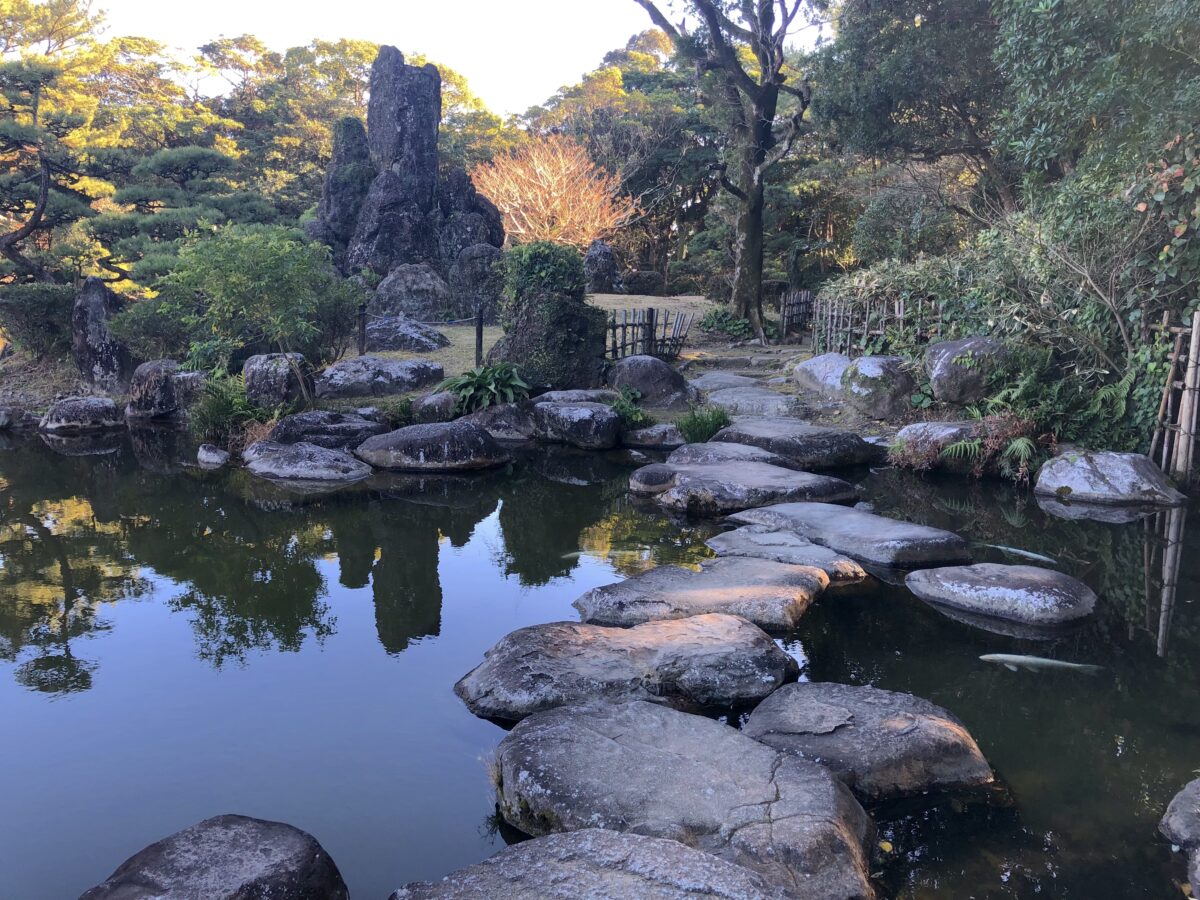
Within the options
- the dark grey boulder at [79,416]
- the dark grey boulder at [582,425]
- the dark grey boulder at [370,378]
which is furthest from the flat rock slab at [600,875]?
the dark grey boulder at [79,416]

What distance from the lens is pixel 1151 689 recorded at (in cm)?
498

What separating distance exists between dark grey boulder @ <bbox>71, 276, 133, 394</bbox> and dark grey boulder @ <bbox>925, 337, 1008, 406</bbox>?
13201mm

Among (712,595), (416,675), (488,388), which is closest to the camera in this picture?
(416,675)

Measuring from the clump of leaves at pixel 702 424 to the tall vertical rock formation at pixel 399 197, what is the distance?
1119 centimetres

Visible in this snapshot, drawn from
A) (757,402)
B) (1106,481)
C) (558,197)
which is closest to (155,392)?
(757,402)

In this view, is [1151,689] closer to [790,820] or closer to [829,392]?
[790,820]

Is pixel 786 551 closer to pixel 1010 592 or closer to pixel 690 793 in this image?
pixel 1010 592

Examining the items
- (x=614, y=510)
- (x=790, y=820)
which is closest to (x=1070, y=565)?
(x=614, y=510)

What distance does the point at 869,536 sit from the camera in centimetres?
707

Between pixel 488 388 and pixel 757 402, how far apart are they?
12.7ft

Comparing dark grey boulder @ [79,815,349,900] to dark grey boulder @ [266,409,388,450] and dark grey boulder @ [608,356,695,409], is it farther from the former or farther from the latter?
dark grey boulder @ [608,356,695,409]

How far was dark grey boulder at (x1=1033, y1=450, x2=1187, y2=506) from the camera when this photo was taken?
872 centimetres

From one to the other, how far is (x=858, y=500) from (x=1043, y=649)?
3.53 m

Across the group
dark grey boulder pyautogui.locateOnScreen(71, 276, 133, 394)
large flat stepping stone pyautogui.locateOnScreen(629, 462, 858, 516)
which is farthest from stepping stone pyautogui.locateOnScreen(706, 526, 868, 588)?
dark grey boulder pyautogui.locateOnScreen(71, 276, 133, 394)
